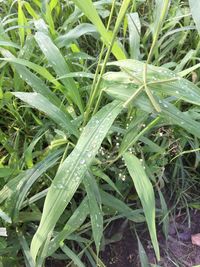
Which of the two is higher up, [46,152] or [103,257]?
[46,152]

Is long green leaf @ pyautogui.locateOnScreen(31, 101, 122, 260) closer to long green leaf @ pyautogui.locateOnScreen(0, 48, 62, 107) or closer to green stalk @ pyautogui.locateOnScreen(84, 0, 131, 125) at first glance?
green stalk @ pyautogui.locateOnScreen(84, 0, 131, 125)

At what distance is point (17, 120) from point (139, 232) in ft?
1.81

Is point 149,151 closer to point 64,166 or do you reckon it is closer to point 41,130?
point 41,130

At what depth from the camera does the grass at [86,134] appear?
97 cm

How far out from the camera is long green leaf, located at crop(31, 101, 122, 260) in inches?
36.4

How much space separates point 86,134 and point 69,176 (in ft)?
0.34

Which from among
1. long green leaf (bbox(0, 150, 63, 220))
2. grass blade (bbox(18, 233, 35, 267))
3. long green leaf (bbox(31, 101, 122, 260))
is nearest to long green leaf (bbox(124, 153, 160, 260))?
long green leaf (bbox(31, 101, 122, 260))

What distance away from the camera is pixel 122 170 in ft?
4.40

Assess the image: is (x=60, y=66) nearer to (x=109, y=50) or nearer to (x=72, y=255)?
(x=109, y=50)

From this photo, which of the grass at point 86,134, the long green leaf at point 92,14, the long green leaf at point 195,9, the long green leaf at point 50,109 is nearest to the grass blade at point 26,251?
the grass at point 86,134

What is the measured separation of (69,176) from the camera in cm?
94

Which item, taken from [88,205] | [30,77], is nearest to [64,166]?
[88,205]

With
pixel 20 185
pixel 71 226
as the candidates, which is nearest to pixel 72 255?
pixel 71 226

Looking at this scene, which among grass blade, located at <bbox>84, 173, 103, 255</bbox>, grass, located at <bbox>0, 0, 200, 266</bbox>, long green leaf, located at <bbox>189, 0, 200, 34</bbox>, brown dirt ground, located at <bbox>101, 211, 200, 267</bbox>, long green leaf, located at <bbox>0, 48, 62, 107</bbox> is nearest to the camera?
long green leaf, located at <bbox>189, 0, 200, 34</bbox>
